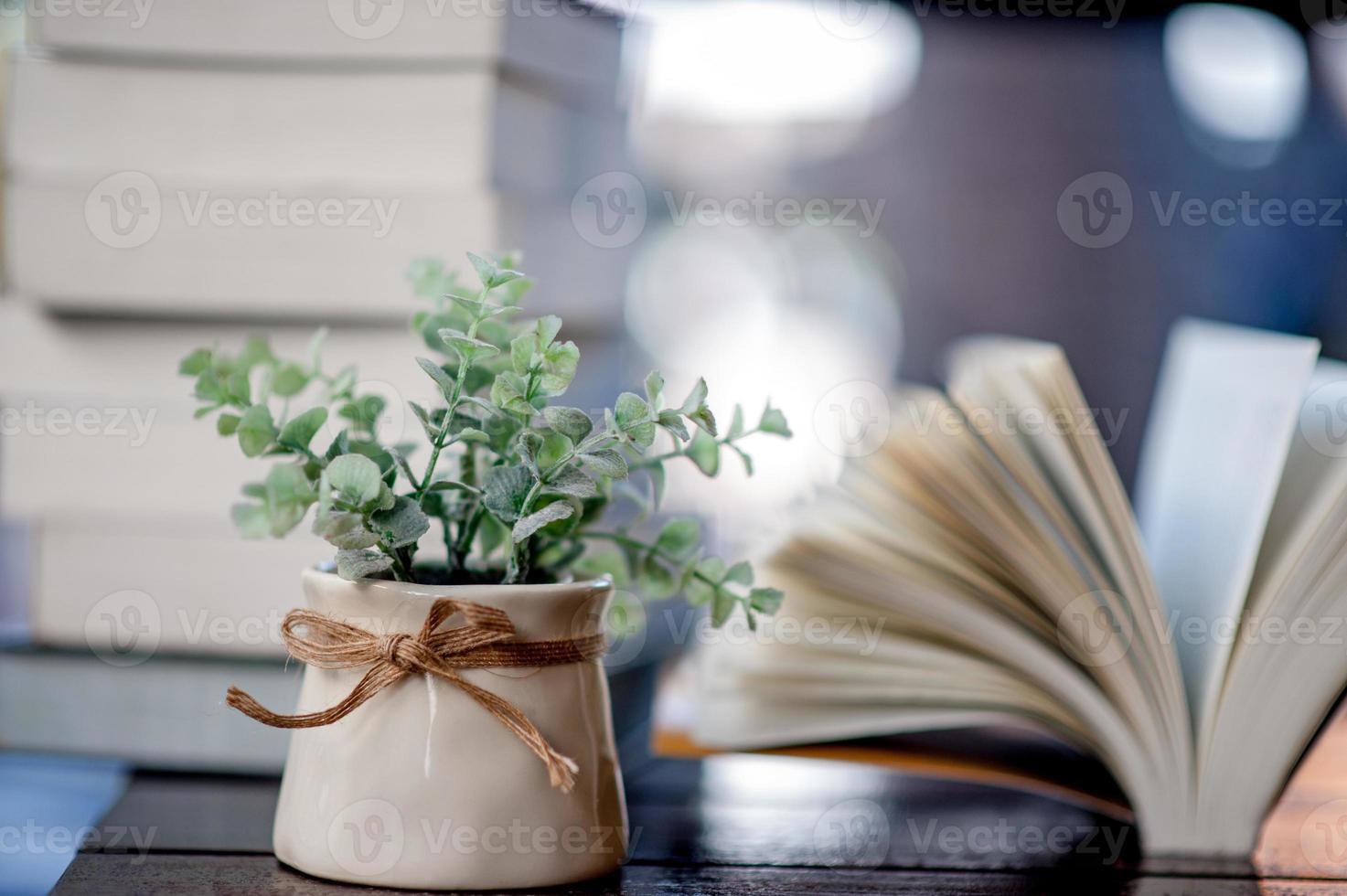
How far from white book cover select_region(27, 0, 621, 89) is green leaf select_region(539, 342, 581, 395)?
33 cm

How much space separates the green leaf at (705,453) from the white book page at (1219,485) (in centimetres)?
Answer: 26

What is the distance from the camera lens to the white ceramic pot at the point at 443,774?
19.7 inches

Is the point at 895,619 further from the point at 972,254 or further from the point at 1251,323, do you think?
the point at 972,254

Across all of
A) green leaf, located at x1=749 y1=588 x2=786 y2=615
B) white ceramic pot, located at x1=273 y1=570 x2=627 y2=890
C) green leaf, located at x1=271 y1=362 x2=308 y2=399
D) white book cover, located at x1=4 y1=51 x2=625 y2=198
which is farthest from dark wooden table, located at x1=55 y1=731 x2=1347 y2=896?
white book cover, located at x1=4 y1=51 x2=625 y2=198

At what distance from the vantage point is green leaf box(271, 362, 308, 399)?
59 centimetres

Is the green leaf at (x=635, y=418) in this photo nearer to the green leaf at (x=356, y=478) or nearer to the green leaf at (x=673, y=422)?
the green leaf at (x=673, y=422)

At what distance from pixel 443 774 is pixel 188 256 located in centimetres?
44

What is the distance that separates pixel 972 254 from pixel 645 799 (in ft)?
7.42

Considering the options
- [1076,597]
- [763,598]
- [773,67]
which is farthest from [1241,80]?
[763,598]

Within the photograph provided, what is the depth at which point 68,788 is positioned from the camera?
27.7 inches

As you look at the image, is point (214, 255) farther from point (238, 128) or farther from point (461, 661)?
point (461, 661)

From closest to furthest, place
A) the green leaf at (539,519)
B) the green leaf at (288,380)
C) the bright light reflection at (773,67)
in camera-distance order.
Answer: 1. the green leaf at (539,519)
2. the green leaf at (288,380)
3. the bright light reflection at (773,67)

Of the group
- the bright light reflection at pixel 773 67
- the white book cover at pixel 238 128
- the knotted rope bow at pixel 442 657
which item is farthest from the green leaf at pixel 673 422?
the bright light reflection at pixel 773 67

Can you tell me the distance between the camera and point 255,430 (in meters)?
0.54
